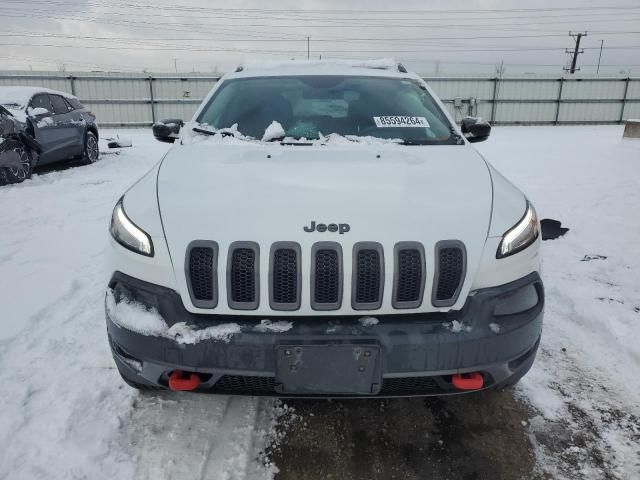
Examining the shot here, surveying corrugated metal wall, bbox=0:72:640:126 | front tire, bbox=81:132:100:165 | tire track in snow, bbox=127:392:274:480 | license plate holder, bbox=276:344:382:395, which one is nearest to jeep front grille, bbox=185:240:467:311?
license plate holder, bbox=276:344:382:395

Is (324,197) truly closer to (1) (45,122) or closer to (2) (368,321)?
(2) (368,321)

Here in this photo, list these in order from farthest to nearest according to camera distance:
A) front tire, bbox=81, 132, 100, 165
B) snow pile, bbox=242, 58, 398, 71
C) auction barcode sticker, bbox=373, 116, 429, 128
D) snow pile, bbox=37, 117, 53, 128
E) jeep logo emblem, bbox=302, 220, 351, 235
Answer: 1. front tire, bbox=81, 132, 100, 165
2. snow pile, bbox=37, 117, 53, 128
3. snow pile, bbox=242, 58, 398, 71
4. auction barcode sticker, bbox=373, 116, 429, 128
5. jeep logo emblem, bbox=302, 220, 351, 235

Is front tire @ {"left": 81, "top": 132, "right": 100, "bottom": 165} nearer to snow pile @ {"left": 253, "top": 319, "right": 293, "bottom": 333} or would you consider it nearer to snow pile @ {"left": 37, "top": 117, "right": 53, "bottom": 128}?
snow pile @ {"left": 37, "top": 117, "right": 53, "bottom": 128}

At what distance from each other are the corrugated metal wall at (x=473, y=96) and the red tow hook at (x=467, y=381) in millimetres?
19795

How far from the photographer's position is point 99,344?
115 inches

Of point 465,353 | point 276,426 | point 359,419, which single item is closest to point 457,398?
point 359,419

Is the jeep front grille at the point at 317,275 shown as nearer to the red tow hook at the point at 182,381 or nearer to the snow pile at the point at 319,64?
the red tow hook at the point at 182,381

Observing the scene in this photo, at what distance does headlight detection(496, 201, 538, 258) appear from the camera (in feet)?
6.53

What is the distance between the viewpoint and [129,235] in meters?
2.06

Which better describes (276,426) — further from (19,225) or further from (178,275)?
(19,225)

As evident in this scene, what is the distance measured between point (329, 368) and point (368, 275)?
37cm

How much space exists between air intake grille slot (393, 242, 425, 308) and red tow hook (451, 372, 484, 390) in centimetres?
34

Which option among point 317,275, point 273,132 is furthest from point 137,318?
point 273,132

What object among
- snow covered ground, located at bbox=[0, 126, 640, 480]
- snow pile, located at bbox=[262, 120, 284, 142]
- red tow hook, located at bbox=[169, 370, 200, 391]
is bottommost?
snow covered ground, located at bbox=[0, 126, 640, 480]
